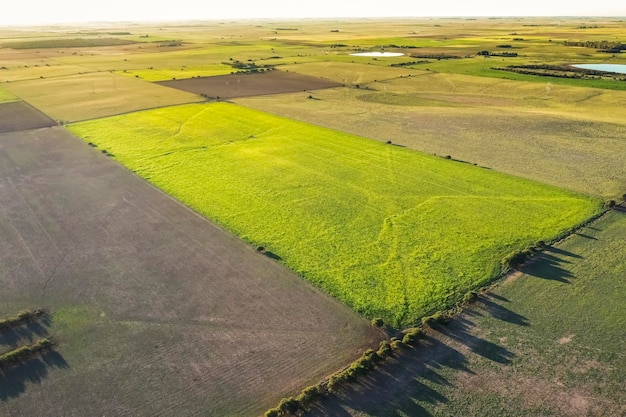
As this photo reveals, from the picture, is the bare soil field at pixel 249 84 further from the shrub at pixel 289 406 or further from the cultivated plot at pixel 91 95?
the shrub at pixel 289 406

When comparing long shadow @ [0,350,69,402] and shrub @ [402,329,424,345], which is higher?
shrub @ [402,329,424,345]

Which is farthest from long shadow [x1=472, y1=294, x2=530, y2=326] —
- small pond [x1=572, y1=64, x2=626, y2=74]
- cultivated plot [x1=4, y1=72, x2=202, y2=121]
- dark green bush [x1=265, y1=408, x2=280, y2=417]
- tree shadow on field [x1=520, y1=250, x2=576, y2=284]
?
small pond [x1=572, y1=64, x2=626, y2=74]

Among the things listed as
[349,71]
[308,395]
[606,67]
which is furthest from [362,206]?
[606,67]

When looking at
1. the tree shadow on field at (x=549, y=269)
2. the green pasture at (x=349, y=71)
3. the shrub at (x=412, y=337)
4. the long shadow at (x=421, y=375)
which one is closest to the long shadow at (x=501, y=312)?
the long shadow at (x=421, y=375)

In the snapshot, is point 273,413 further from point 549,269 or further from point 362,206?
point 362,206

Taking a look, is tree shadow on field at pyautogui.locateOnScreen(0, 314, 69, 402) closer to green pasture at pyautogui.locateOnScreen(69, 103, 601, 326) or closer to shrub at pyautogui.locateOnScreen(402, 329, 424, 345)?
green pasture at pyautogui.locateOnScreen(69, 103, 601, 326)

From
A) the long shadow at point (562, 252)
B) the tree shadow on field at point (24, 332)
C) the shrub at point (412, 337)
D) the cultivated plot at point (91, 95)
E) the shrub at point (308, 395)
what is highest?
the cultivated plot at point (91, 95)

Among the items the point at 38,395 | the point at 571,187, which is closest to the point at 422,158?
the point at 571,187
